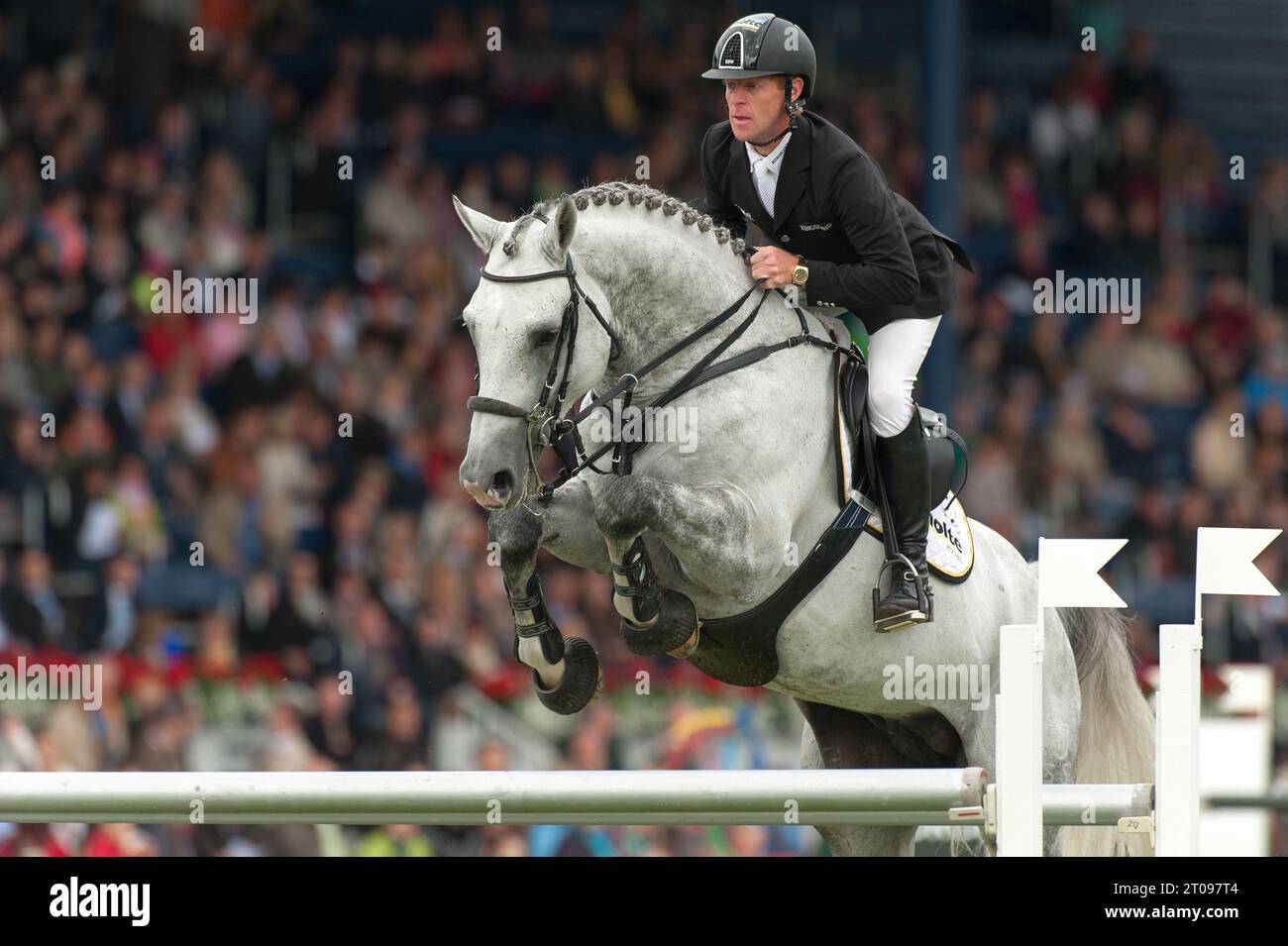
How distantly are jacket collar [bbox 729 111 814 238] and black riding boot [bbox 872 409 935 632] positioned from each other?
0.70 m

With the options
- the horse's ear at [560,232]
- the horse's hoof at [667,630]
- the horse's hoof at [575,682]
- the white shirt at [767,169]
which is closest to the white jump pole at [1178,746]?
the horse's hoof at [667,630]

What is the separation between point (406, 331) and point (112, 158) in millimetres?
2292

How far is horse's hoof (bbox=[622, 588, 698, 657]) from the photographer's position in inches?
205

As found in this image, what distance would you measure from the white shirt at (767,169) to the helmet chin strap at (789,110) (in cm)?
2

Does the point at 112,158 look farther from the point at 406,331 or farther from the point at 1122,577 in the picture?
the point at 1122,577

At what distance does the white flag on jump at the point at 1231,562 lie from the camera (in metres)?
4.70

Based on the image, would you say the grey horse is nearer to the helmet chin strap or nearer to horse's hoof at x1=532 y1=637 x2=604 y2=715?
horse's hoof at x1=532 y1=637 x2=604 y2=715

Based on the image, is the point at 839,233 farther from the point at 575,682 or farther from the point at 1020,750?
the point at 1020,750

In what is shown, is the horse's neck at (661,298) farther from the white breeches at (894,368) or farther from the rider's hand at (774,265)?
the white breeches at (894,368)

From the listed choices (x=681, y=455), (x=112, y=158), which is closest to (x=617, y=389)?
(x=681, y=455)

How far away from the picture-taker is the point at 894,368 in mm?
5602

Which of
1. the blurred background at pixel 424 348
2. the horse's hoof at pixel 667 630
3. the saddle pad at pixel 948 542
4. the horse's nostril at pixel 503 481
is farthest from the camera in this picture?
the blurred background at pixel 424 348

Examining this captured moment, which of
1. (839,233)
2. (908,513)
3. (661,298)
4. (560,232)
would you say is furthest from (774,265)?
(908,513)
